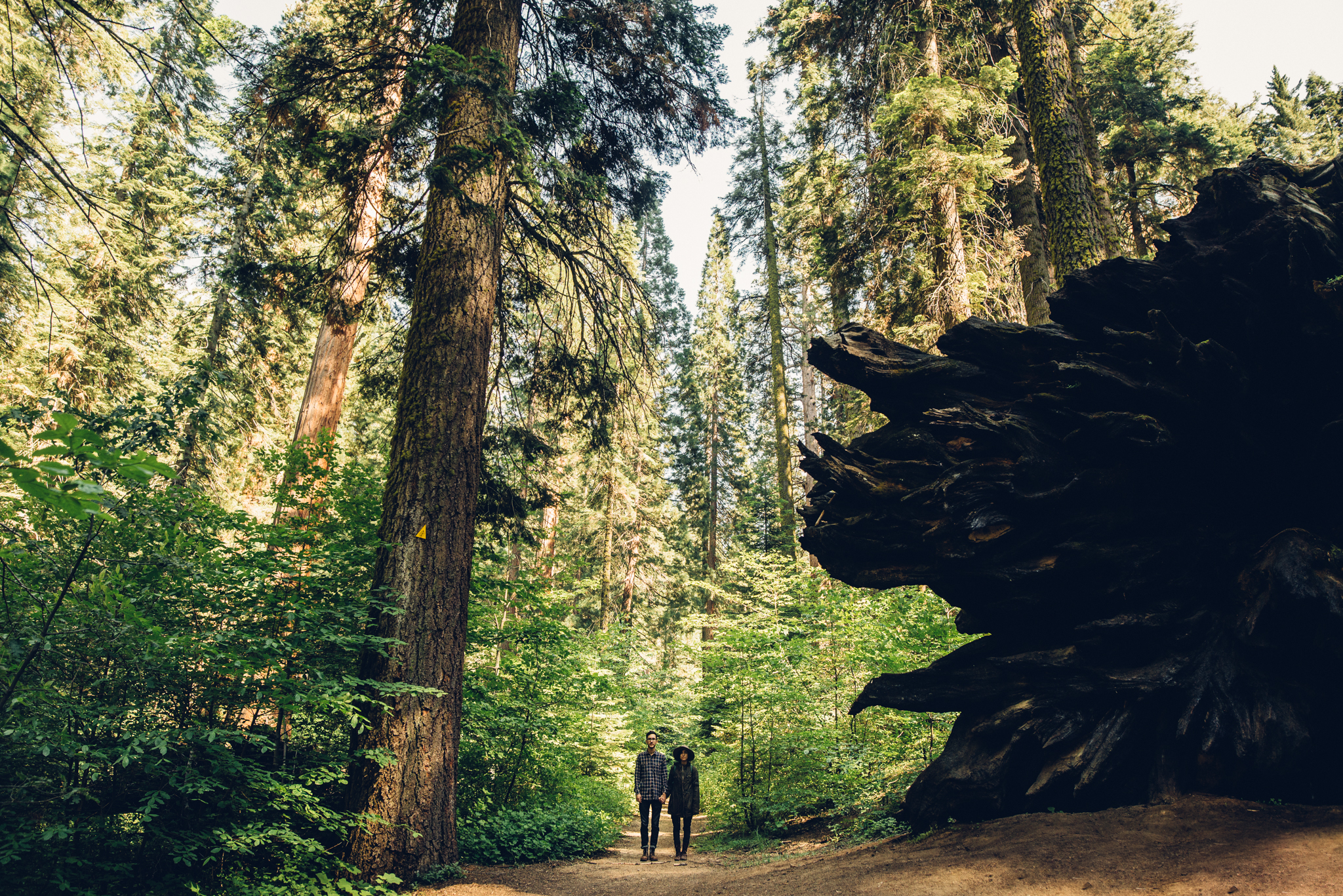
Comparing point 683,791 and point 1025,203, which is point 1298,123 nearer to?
point 1025,203

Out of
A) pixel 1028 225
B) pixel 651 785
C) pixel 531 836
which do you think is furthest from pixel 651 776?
pixel 1028 225

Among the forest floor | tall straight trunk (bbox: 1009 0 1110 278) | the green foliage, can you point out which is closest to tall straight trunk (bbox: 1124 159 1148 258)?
tall straight trunk (bbox: 1009 0 1110 278)

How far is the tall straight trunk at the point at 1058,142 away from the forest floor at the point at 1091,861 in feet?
18.5

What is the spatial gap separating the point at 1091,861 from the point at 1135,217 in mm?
19016

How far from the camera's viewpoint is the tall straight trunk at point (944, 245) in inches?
414

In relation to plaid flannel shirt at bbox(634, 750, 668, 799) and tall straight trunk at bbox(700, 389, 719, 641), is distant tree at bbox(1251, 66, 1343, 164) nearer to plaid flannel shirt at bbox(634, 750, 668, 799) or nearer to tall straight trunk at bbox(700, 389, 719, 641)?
tall straight trunk at bbox(700, 389, 719, 641)

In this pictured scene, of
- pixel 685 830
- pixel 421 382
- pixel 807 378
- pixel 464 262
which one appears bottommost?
pixel 685 830

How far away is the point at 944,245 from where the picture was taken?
10984 millimetres

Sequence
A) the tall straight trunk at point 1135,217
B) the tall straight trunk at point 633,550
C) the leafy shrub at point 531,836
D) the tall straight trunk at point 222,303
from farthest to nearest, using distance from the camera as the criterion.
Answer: the tall straight trunk at point 633,550 → the tall straight trunk at point 1135,217 → the tall straight trunk at point 222,303 → the leafy shrub at point 531,836

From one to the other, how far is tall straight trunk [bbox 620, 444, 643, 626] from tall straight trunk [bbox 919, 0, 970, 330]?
15.0 metres

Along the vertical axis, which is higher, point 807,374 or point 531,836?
point 807,374

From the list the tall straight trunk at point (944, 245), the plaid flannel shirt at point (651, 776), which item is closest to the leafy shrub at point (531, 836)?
the plaid flannel shirt at point (651, 776)

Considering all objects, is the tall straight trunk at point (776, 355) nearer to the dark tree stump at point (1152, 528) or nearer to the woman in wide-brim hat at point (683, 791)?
the woman in wide-brim hat at point (683, 791)

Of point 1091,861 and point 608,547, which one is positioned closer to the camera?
point 1091,861
